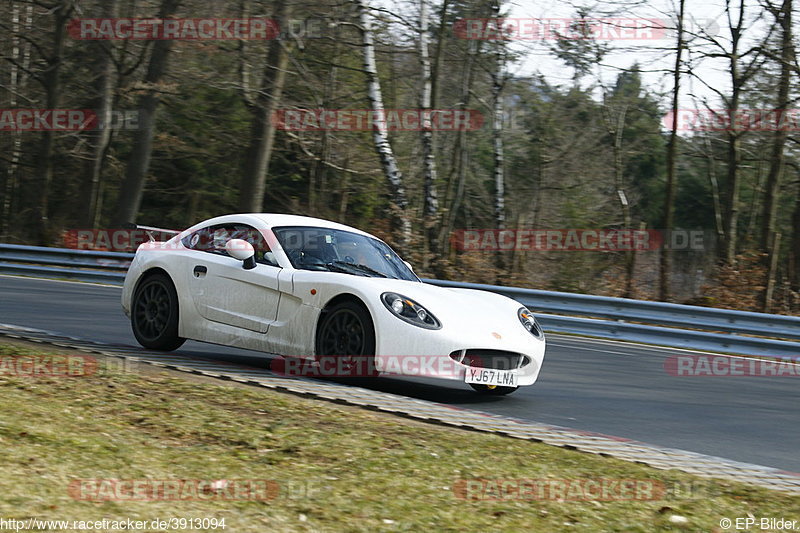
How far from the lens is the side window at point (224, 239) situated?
9.01m

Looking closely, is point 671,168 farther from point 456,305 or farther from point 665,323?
point 456,305

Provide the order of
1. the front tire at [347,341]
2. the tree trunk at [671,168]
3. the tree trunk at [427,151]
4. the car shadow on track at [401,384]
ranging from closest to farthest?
1. the front tire at [347,341]
2. the car shadow on track at [401,384]
3. the tree trunk at [671,168]
4. the tree trunk at [427,151]

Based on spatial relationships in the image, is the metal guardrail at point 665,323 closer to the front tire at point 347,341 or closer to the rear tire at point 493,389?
the rear tire at point 493,389

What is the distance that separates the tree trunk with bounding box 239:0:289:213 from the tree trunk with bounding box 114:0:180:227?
14.1ft

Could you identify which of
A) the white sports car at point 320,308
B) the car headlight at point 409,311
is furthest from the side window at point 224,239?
the car headlight at point 409,311

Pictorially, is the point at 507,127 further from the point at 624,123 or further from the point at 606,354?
the point at 606,354

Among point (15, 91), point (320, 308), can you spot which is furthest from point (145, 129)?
point (320, 308)

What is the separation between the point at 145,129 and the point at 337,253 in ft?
64.2

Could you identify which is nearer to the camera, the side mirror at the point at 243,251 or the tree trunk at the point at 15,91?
the side mirror at the point at 243,251

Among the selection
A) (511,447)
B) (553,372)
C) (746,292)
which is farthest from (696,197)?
(511,447)

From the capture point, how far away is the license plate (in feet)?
26.0

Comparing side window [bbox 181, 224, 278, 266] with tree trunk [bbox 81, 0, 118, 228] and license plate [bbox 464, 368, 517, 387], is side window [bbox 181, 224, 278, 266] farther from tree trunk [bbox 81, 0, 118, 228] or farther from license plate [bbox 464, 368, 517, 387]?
tree trunk [bbox 81, 0, 118, 228]

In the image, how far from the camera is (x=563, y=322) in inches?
600

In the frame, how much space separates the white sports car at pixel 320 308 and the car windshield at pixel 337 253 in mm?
12
